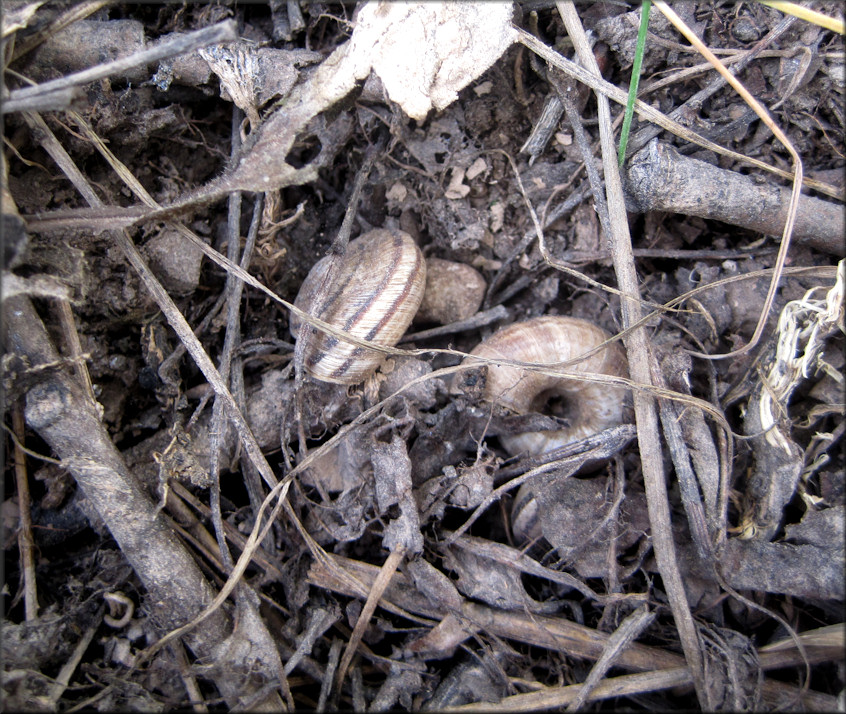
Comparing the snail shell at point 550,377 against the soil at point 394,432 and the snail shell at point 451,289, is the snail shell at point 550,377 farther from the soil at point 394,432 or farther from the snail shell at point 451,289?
the snail shell at point 451,289

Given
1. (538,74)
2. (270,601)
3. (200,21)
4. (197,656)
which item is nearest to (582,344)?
(538,74)

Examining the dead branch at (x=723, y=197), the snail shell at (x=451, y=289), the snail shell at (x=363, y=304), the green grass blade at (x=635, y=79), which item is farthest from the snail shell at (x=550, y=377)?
the green grass blade at (x=635, y=79)

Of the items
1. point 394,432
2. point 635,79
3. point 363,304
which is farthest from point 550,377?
point 635,79

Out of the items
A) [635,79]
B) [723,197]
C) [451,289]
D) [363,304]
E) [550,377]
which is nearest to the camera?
[635,79]

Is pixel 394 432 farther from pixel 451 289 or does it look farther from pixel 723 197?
pixel 723 197

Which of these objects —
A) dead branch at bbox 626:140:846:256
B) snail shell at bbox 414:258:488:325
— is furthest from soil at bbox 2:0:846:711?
snail shell at bbox 414:258:488:325

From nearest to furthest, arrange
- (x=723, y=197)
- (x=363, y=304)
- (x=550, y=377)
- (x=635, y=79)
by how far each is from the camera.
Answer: (x=635, y=79) → (x=723, y=197) → (x=363, y=304) → (x=550, y=377)

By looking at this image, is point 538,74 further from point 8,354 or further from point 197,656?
point 197,656
